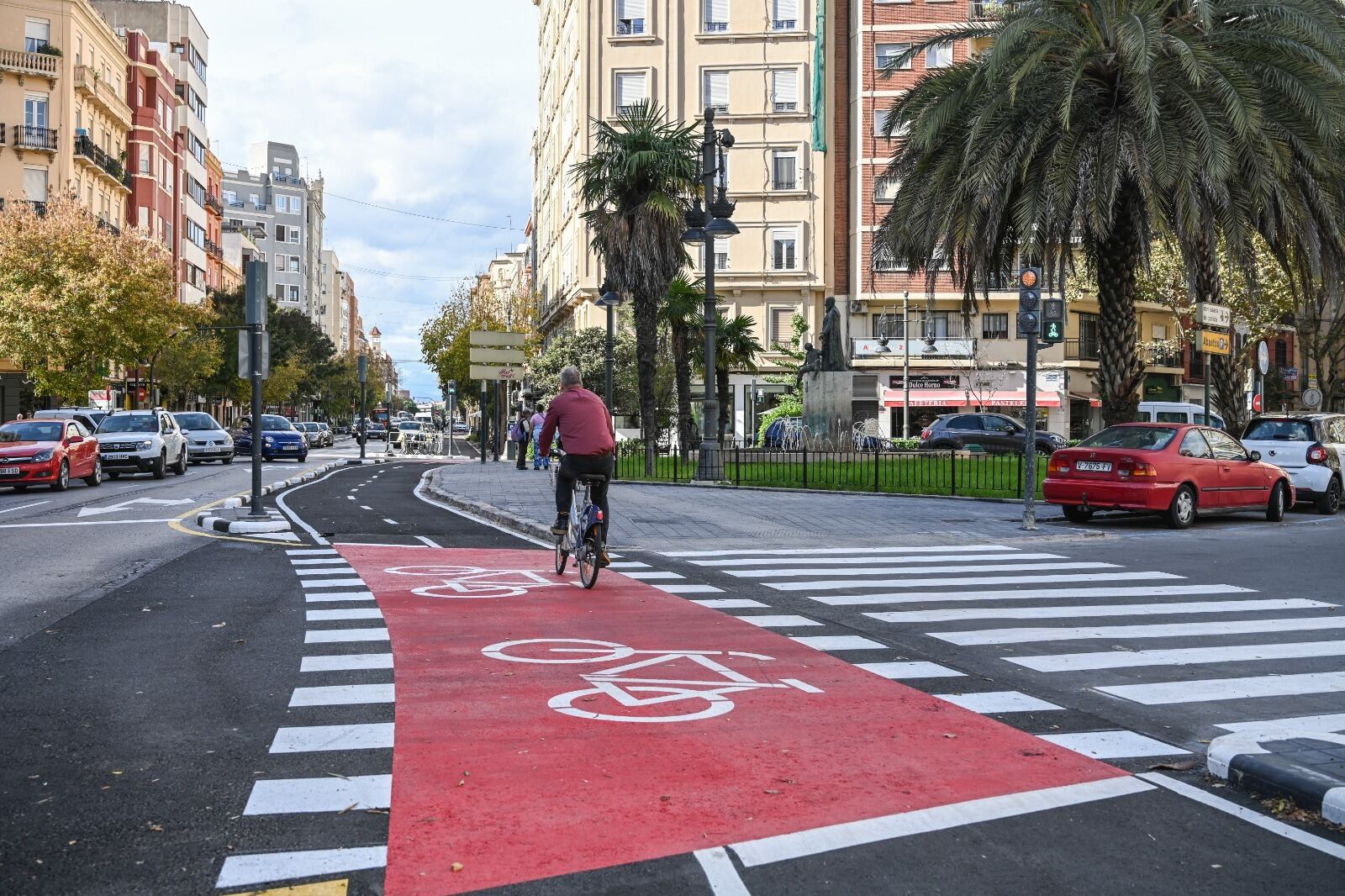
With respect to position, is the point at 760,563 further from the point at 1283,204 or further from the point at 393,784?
the point at 1283,204

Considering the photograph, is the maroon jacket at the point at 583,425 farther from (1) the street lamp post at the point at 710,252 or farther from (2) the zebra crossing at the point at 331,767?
(1) the street lamp post at the point at 710,252

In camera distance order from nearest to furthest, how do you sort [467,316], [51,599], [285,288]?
[51,599] < [467,316] < [285,288]

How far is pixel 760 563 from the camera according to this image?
1341 cm

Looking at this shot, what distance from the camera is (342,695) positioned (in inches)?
261

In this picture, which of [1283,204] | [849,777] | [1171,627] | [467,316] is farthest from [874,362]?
A: [849,777]

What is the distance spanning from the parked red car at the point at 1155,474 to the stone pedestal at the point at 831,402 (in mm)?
14893

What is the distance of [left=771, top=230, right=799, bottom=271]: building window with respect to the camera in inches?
2213

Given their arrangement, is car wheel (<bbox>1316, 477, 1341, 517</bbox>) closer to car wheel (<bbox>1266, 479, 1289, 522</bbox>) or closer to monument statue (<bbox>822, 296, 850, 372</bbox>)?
car wheel (<bbox>1266, 479, 1289, 522</bbox>)

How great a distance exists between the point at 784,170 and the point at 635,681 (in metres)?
51.5

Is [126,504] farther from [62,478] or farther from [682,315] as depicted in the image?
[682,315]

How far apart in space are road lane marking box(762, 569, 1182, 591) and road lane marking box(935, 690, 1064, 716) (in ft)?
14.4

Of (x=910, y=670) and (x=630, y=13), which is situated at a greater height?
(x=630, y=13)

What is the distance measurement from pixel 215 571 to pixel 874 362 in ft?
153

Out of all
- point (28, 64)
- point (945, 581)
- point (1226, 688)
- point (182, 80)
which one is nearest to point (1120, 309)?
point (945, 581)
